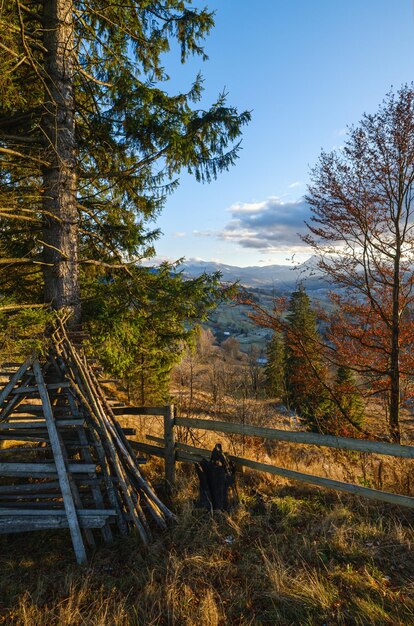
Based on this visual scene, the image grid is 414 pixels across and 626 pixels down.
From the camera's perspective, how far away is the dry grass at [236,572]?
136 inches

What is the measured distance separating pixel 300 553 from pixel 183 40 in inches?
408

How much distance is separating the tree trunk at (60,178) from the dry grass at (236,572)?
4028mm

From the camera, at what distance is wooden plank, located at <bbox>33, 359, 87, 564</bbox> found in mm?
4613

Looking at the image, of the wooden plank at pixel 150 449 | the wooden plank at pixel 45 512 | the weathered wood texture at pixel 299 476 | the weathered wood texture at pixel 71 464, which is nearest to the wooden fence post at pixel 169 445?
the weathered wood texture at pixel 299 476

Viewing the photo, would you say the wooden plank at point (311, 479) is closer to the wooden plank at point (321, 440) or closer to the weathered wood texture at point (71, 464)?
the wooden plank at point (321, 440)

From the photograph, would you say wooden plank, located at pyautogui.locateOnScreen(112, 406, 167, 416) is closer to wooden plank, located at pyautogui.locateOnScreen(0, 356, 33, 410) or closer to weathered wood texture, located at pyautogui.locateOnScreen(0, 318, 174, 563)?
weathered wood texture, located at pyautogui.locateOnScreen(0, 318, 174, 563)

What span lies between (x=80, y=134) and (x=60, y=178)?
7.12 ft

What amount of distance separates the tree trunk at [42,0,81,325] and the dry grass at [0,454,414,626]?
4.03 meters

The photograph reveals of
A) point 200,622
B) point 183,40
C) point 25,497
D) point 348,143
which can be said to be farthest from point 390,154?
point 25,497

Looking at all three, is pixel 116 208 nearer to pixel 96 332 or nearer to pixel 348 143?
pixel 96 332

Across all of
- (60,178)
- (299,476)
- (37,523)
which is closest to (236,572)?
(299,476)

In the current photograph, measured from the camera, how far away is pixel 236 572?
4148 millimetres

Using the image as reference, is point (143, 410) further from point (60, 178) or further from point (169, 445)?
point (60, 178)

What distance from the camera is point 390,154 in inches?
314
